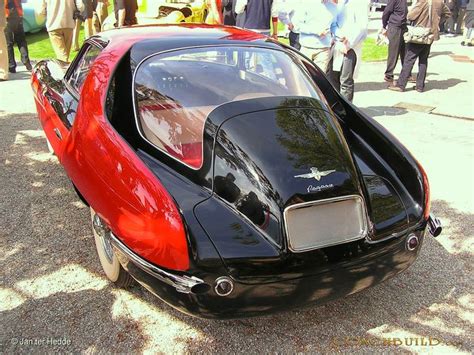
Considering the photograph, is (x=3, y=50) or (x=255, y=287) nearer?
(x=255, y=287)

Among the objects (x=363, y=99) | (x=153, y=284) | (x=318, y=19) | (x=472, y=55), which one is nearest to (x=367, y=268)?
(x=153, y=284)

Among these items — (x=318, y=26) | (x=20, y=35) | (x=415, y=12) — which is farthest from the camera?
(x=20, y=35)

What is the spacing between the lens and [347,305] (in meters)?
2.74

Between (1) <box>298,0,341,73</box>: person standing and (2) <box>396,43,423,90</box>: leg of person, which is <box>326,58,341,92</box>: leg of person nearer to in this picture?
(1) <box>298,0,341,73</box>: person standing

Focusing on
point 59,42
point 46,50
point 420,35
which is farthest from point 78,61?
point 46,50

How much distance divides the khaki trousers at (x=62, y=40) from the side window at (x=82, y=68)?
15.2ft

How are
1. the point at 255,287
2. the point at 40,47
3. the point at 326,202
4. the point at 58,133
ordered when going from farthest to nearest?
the point at 40,47 < the point at 58,133 < the point at 326,202 < the point at 255,287

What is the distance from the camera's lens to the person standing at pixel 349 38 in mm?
5781

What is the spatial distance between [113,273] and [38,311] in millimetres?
464

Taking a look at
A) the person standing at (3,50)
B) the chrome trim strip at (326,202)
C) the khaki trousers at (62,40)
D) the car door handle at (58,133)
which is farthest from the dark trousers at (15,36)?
the chrome trim strip at (326,202)

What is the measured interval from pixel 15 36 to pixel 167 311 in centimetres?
799

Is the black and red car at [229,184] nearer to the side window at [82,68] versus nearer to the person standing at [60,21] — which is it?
the side window at [82,68]

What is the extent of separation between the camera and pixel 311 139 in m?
2.56

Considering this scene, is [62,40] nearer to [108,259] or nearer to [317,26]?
[317,26]
